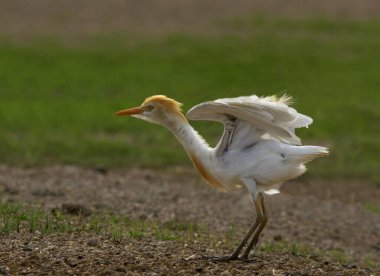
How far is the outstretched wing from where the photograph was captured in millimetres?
10008

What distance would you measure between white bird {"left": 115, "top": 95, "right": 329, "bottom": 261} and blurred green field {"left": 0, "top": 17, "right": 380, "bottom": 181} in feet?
27.0

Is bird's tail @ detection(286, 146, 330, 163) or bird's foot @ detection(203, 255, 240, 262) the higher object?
bird's tail @ detection(286, 146, 330, 163)

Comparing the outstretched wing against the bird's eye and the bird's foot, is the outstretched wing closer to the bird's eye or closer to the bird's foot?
the bird's eye

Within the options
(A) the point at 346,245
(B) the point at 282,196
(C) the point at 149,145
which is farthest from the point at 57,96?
(A) the point at 346,245

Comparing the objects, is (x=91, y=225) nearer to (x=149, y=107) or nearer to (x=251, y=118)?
(x=149, y=107)

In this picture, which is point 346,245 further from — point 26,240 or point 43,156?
point 43,156

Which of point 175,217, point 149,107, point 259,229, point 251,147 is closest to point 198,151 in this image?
point 251,147

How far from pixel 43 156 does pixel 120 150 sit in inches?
60.1

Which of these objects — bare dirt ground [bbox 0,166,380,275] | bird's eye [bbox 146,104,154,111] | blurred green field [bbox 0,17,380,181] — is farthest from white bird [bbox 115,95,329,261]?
blurred green field [bbox 0,17,380,181]

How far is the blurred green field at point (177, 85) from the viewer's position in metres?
19.5

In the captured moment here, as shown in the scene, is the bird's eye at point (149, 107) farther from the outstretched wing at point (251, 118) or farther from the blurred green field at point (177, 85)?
the blurred green field at point (177, 85)

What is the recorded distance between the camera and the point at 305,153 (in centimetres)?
996

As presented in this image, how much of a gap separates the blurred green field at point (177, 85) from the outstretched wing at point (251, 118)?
8.31m

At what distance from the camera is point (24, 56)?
28.2m
